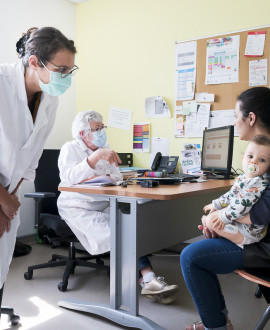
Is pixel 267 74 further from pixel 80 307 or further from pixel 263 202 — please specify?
pixel 80 307

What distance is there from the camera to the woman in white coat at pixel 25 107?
4.08 ft

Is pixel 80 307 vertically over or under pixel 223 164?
under

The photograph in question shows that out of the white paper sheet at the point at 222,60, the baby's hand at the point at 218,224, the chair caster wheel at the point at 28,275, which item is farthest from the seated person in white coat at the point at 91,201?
the white paper sheet at the point at 222,60

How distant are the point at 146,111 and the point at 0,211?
2.30m

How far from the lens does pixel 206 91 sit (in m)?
3.03

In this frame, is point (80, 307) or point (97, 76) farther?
point (97, 76)

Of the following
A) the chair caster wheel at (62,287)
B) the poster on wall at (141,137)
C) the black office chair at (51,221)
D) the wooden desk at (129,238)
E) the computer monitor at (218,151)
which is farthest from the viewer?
the poster on wall at (141,137)

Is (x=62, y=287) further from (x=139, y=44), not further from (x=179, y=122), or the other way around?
(x=139, y=44)

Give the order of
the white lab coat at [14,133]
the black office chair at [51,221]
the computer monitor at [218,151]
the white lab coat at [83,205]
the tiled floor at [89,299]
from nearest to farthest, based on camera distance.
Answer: the white lab coat at [14,133]
the tiled floor at [89,299]
the white lab coat at [83,205]
the black office chair at [51,221]
the computer monitor at [218,151]

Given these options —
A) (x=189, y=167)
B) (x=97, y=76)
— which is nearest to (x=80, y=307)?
(x=189, y=167)

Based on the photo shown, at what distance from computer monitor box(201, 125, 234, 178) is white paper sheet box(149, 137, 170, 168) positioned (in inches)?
17.9

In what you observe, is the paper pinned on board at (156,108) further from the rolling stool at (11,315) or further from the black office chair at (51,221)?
the rolling stool at (11,315)

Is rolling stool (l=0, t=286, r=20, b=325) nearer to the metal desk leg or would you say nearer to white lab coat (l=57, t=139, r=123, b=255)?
the metal desk leg

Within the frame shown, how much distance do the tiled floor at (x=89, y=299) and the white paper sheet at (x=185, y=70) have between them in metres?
1.47
